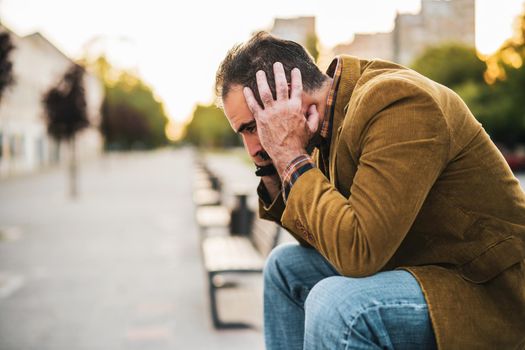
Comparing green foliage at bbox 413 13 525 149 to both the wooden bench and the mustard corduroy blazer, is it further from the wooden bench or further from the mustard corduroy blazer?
the mustard corduroy blazer

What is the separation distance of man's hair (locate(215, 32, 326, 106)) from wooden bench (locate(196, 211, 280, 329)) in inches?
88.6

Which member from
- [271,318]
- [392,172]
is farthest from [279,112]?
[271,318]

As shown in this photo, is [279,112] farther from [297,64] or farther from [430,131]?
[430,131]

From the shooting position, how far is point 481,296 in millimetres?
1692

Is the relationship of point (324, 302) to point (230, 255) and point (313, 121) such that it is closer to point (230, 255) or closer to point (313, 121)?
point (313, 121)

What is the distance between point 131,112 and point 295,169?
190 ft

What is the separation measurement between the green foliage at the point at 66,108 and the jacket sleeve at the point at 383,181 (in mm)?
17640

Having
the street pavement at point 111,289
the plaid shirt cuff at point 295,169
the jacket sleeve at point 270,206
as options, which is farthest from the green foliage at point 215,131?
the plaid shirt cuff at point 295,169

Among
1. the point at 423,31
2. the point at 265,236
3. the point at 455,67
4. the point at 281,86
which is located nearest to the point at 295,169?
the point at 281,86

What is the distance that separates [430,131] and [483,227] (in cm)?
33

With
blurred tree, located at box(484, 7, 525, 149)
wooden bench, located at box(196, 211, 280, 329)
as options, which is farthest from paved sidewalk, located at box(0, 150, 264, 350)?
blurred tree, located at box(484, 7, 525, 149)

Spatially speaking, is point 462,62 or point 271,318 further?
point 462,62

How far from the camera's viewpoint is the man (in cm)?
160

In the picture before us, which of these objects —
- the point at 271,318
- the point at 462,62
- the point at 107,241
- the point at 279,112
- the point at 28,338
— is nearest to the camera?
the point at 279,112
